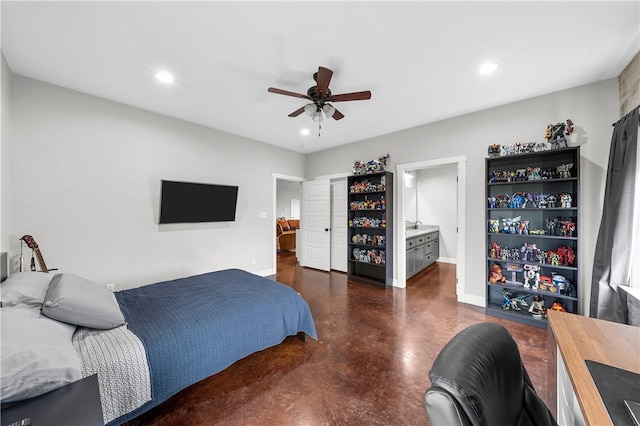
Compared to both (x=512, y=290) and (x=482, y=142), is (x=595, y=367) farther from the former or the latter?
(x=482, y=142)

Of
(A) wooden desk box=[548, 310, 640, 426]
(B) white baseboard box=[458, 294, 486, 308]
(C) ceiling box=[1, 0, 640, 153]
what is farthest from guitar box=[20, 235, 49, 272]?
(B) white baseboard box=[458, 294, 486, 308]

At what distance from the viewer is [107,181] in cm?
298

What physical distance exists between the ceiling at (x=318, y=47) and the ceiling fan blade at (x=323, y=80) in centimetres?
20

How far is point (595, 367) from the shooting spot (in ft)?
2.99

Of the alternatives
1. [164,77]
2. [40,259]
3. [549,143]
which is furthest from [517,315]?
[40,259]

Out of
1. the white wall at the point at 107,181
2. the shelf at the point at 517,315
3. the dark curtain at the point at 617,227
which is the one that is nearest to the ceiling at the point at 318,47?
the white wall at the point at 107,181

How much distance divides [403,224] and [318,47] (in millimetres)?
3063

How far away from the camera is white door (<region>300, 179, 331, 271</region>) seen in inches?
205

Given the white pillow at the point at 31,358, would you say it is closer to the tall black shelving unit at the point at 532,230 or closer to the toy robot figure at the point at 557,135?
the tall black shelving unit at the point at 532,230

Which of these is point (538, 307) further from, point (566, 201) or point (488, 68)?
point (488, 68)

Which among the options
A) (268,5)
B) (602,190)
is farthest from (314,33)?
(602,190)

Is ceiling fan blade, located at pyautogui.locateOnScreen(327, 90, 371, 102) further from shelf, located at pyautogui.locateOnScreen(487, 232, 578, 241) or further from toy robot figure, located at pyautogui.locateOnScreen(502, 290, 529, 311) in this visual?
toy robot figure, located at pyautogui.locateOnScreen(502, 290, 529, 311)

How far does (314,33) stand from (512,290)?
3772 millimetres

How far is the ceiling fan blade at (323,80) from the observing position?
79.4 inches
